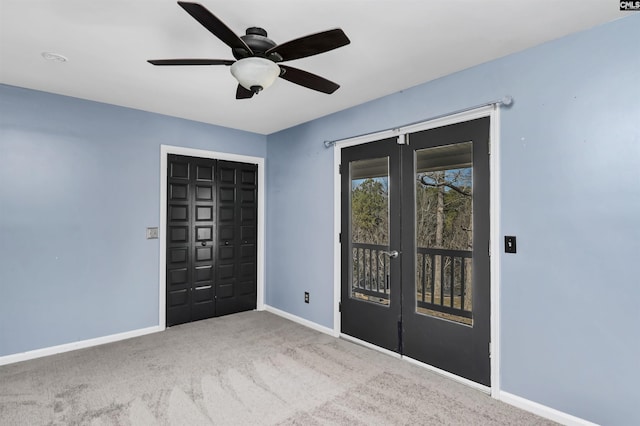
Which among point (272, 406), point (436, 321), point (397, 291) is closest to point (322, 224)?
point (397, 291)

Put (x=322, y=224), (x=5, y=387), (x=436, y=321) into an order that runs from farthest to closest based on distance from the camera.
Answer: (x=322, y=224), (x=436, y=321), (x=5, y=387)

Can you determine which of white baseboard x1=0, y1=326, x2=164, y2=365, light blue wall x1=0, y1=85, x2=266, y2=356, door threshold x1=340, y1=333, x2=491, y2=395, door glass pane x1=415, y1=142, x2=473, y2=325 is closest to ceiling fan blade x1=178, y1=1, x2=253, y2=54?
door glass pane x1=415, y1=142, x2=473, y2=325

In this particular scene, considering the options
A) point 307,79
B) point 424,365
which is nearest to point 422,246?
point 424,365

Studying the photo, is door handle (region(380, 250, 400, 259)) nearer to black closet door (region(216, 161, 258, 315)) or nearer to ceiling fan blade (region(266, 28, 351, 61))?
ceiling fan blade (region(266, 28, 351, 61))

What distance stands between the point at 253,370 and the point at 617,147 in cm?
302

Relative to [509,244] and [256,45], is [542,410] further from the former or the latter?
[256,45]

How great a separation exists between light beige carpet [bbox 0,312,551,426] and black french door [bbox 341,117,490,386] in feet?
0.89

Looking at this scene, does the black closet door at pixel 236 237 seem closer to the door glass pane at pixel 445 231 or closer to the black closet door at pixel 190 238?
the black closet door at pixel 190 238

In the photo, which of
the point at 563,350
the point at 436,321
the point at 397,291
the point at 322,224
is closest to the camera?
the point at 563,350

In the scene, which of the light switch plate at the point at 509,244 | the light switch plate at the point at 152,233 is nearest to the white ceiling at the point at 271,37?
the light switch plate at the point at 509,244

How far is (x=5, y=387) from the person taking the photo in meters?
2.50

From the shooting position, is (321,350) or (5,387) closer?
(5,387)

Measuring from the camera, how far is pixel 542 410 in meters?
2.16

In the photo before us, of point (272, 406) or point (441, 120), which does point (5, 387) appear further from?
point (441, 120)
